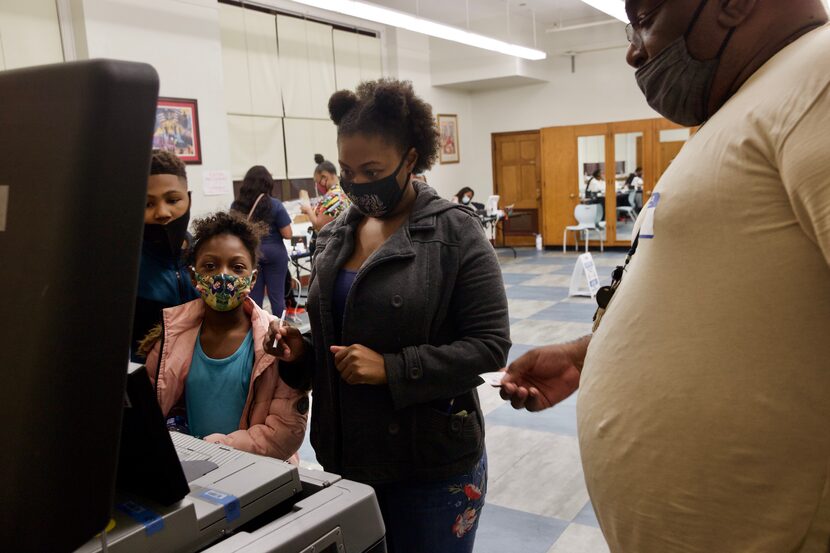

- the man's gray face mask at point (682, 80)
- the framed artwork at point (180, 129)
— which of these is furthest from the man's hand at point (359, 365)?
the framed artwork at point (180, 129)

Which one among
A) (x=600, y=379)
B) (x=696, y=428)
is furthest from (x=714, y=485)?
(x=600, y=379)

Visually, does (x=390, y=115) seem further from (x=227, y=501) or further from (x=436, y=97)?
(x=436, y=97)

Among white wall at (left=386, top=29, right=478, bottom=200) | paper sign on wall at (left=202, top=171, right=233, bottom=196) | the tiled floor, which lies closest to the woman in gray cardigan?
the tiled floor

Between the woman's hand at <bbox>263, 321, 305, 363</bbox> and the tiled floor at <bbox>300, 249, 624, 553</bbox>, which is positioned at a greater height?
the woman's hand at <bbox>263, 321, 305, 363</bbox>

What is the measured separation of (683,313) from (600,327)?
20 centimetres

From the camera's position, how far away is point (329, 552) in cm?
76

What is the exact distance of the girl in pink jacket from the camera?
1536 millimetres

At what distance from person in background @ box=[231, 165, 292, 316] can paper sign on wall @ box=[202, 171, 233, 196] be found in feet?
5.27

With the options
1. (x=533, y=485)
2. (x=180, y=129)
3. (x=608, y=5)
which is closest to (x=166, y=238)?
(x=533, y=485)

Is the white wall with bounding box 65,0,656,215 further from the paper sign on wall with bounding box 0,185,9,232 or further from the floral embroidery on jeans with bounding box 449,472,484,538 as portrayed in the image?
the paper sign on wall with bounding box 0,185,9,232

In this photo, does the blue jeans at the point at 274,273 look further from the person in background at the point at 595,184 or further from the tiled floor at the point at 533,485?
the person in background at the point at 595,184

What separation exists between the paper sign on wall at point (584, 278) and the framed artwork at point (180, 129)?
4.04 meters

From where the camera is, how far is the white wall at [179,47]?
228 inches

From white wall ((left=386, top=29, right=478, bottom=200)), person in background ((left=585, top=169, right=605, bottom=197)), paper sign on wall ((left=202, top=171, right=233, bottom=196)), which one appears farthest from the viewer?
person in background ((left=585, top=169, right=605, bottom=197))
